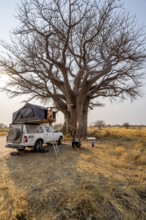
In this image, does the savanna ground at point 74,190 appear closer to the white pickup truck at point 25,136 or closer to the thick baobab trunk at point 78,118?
the white pickup truck at point 25,136

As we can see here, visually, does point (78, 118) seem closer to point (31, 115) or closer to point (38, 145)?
point (38, 145)

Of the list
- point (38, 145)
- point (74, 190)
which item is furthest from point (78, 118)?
point (74, 190)

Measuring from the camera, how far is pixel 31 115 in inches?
495

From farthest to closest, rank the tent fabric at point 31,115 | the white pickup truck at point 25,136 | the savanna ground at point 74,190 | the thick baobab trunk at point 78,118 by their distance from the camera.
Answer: the thick baobab trunk at point 78,118
the tent fabric at point 31,115
the white pickup truck at point 25,136
the savanna ground at point 74,190

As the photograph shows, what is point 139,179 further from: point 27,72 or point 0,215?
point 27,72

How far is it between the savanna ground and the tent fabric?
118 inches

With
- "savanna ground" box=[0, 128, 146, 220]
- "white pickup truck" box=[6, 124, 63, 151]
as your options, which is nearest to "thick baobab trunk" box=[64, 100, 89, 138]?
"white pickup truck" box=[6, 124, 63, 151]

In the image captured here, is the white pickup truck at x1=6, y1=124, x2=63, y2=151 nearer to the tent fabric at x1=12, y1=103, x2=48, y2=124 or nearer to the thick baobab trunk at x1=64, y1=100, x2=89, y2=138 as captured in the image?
the tent fabric at x1=12, y1=103, x2=48, y2=124

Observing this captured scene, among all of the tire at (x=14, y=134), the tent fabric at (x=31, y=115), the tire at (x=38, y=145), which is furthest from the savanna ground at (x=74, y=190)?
the tent fabric at (x=31, y=115)

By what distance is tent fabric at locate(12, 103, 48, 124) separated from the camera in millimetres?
12453

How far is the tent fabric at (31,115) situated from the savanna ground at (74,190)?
3005mm

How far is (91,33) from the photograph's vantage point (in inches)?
749

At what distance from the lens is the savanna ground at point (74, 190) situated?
557 centimetres

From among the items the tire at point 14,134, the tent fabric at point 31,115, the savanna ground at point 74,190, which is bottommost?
the savanna ground at point 74,190
